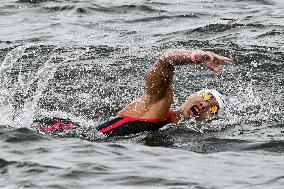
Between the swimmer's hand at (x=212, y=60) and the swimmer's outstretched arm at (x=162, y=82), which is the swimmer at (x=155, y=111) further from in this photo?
the swimmer's hand at (x=212, y=60)

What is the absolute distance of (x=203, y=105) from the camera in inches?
442

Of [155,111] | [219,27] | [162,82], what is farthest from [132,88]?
[219,27]

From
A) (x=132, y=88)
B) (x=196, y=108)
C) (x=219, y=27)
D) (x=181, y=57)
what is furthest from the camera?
(x=219, y=27)

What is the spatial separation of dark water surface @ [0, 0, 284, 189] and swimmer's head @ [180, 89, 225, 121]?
340 mm

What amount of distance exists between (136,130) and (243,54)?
21.3 feet

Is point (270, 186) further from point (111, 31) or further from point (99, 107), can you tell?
point (111, 31)

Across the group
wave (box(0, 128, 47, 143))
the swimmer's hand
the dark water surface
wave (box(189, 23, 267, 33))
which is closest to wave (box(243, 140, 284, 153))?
the dark water surface

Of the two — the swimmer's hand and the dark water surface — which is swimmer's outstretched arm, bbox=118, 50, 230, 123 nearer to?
the swimmer's hand

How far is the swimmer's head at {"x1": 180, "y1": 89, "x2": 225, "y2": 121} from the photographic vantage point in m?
11.2

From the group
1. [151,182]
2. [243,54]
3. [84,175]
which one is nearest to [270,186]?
[151,182]

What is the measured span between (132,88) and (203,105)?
3.96 meters

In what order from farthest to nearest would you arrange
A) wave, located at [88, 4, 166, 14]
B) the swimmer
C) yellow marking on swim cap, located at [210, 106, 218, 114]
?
wave, located at [88, 4, 166, 14], yellow marking on swim cap, located at [210, 106, 218, 114], the swimmer

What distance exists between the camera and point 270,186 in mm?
8367

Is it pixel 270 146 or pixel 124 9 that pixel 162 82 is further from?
pixel 124 9
